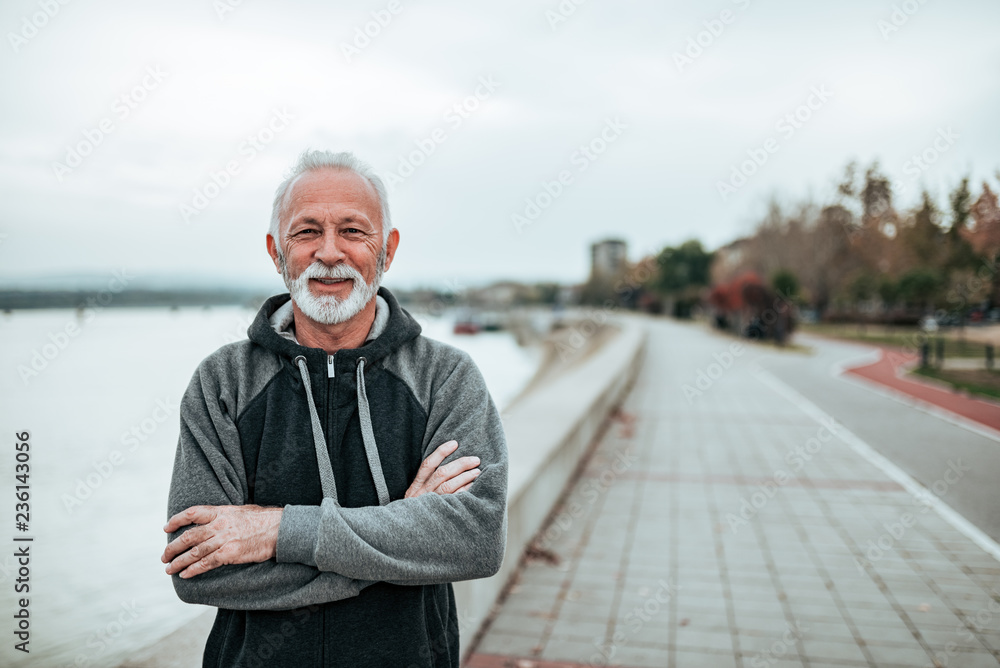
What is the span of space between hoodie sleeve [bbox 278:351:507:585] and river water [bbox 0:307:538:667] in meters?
0.63

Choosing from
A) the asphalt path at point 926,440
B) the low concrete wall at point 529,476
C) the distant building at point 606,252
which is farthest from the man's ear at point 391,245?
the distant building at point 606,252

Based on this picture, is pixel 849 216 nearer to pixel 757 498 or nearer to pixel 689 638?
pixel 757 498

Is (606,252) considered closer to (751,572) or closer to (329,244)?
(751,572)

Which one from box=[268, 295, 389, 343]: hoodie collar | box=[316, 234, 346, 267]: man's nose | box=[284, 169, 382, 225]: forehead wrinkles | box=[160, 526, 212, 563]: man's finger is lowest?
box=[160, 526, 212, 563]: man's finger

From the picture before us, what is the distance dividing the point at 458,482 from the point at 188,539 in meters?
0.63

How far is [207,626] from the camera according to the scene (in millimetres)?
2328

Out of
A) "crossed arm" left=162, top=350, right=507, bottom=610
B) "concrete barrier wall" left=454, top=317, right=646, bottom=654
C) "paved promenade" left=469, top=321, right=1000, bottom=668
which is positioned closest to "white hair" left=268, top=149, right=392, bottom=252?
"crossed arm" left=162, top=350, right=507, bottom=610

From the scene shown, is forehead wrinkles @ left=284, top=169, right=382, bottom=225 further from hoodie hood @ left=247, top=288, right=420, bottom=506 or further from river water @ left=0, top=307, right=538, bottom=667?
river water @ left=0, top=307, right=538, bottom=667

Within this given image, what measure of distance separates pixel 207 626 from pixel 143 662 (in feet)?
0.87

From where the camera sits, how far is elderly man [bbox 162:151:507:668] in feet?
4.99

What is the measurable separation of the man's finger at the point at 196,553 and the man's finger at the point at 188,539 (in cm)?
1

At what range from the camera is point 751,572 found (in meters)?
4.54

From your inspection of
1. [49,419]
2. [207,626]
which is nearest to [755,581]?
[207,626]

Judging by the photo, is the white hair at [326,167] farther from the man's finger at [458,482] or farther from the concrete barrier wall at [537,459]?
the concrete barrier wall at [537,459]
